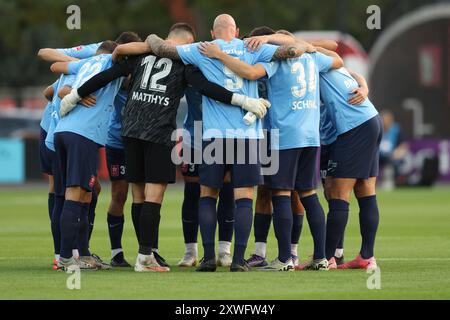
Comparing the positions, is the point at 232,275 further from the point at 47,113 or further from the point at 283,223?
the point at 47,113

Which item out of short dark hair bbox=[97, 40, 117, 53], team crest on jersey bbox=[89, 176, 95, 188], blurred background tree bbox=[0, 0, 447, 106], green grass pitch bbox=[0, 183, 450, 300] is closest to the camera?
green grass pitch bbox=[0, 183, 450, 300]

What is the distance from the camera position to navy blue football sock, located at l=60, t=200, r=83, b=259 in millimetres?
12086

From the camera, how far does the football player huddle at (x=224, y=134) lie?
1193 cm

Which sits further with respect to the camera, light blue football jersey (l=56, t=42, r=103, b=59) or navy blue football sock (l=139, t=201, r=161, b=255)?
light blue football jersey (l=56, t=42, r=103, b=59)

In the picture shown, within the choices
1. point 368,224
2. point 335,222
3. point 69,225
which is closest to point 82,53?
point 69,225

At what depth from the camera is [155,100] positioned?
12.1 meters

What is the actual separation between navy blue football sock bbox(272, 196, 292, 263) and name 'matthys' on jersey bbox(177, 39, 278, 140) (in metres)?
0.68

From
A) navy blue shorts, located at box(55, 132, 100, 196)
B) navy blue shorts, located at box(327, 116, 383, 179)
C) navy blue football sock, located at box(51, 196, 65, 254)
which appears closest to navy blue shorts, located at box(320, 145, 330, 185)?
navy blue shorts, located at box(327, 116, 383, 179)

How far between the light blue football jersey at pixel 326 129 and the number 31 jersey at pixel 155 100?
161cm

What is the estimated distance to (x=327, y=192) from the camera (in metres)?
12.8

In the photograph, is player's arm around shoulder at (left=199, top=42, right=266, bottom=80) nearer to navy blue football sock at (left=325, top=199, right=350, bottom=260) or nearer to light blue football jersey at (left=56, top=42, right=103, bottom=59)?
navy blue football sock at (left=325, top=199, right=350, bottom=260)

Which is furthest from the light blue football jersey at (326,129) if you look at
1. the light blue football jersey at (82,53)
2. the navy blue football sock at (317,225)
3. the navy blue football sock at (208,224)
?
the light blue football jersey at (82,53)
